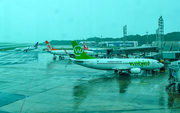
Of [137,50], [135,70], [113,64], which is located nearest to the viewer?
[135,70]

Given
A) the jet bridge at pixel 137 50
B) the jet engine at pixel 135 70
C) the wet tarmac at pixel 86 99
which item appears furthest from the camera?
the jet bridge at pixel 137 50

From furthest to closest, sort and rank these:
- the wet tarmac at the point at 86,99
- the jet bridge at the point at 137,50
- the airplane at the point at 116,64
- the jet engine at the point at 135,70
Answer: the jet bridge at the point at 137,50 < the airplane at the point at 116,64 < the jet engine at the point at 135,70 < the wet tarmac at the point at 86,99

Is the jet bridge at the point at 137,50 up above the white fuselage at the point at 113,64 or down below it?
above

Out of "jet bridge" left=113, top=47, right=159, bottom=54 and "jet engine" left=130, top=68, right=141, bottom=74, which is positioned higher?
"jet bridge" left=113, top=47, right=159, bottom=54

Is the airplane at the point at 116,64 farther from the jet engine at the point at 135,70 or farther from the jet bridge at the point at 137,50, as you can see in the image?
the jet bridge at the point at 137,50

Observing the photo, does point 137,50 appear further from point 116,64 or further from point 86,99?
point 86,99

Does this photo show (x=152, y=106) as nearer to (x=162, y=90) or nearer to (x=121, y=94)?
(x=121, y=94)

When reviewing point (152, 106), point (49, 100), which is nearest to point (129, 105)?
point (152, 106)

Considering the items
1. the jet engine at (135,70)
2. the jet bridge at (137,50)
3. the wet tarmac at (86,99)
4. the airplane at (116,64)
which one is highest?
the jet bridge at (137,50)

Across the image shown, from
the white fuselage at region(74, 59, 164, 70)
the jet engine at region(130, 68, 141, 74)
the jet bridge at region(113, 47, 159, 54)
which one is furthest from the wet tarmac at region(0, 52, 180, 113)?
the jet bridge at region(113, 47, 159, 54)

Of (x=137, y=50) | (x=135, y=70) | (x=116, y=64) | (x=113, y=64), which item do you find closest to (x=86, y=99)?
(x=113, y=64)

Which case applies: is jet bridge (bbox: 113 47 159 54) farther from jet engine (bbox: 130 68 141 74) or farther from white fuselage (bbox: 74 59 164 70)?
jet engine (bbox: 130 68 141 74)


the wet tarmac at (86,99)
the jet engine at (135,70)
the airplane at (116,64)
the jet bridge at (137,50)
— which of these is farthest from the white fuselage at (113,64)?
the jet bridge at (137,50)

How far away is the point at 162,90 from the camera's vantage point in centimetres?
2338
